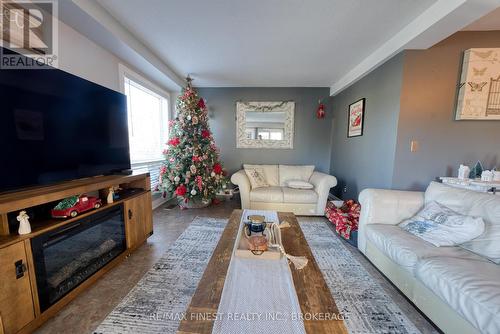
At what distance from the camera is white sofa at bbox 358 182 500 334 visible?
968 mm

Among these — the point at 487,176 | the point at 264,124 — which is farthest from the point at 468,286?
the point at 264,124

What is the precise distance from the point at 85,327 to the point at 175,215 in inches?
73.9

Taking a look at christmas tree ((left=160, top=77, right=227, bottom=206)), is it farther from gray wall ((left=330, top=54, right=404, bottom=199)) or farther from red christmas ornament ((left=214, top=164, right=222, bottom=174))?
gray wall ((left=330, top=54, right=404, bottom=199))

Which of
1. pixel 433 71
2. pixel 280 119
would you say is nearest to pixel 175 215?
pixel 280 119

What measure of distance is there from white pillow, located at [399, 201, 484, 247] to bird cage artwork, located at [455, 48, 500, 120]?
147 cm

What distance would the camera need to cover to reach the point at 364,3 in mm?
1654

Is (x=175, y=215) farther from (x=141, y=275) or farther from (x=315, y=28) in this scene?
(x=315, y=28)

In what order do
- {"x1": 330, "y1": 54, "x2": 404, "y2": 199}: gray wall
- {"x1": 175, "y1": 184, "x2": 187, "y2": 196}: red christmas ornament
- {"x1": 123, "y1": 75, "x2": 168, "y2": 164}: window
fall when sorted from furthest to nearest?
{"x1": 175, "y1": 184, "x2": 187, "y2": 196}: red christmas ornament → {"x1": 123, "y1": 75, "x2": 168, "y2": 164}: window → {"x1": 330, "y1": 54, "x2": 404, "y2": 199}: gray wall

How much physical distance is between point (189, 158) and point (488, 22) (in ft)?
13.4

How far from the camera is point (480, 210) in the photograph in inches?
54.8

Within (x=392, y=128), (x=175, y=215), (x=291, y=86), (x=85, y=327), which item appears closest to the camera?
(x=85, y=327)

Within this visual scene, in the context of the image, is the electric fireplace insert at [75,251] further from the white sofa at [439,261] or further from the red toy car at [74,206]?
the white sofa at [439,261]

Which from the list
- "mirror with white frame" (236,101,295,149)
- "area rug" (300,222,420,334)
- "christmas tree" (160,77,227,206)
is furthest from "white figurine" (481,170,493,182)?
"christmas tree" (160,77,227,206)

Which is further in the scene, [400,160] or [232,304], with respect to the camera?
[400,160]
